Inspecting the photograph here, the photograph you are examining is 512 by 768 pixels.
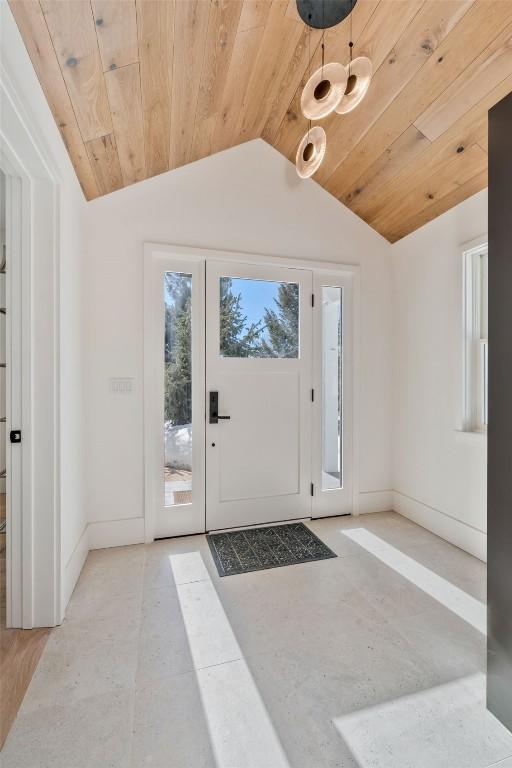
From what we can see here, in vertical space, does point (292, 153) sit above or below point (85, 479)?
above

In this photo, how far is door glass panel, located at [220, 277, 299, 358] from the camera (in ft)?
9.67

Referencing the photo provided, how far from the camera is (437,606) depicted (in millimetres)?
1972

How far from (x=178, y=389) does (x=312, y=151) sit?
1.82 m

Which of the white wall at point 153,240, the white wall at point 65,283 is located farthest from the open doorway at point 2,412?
the white wall at point 153,240

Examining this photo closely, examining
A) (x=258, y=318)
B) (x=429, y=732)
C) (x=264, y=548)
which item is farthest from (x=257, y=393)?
(x=429, y=732)

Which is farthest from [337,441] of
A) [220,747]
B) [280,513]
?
[220,747]

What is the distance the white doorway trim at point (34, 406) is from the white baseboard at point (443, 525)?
2590 millimetres

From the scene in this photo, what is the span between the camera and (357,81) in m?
1.50

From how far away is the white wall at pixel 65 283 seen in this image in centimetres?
134

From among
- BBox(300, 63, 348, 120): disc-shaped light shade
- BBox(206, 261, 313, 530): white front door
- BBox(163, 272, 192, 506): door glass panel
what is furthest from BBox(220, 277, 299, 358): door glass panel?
BBox(300, 63, 348, 120): disc-shaped light shade

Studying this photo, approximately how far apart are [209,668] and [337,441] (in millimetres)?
2061

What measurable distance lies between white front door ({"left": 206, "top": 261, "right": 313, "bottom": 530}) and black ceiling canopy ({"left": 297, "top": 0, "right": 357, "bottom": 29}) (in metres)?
1.47

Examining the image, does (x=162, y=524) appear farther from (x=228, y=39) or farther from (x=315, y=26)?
(x=315, y=26)

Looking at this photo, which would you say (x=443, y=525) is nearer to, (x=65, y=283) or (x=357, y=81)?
(x=357, y=81)
